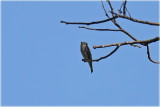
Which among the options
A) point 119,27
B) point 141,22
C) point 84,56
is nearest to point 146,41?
point 141,22

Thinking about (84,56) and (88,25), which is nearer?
(88,25)

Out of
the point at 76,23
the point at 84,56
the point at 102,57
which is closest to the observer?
the point at 76,23

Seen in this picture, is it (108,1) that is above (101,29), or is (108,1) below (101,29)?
above

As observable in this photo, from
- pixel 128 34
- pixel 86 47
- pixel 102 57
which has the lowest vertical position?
pixel 102 57

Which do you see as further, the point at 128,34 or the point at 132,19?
the point at 128,34

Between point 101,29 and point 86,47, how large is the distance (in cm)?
847

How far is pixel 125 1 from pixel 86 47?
8.35 metres

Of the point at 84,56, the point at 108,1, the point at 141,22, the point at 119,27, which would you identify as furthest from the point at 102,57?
the point at 84,56

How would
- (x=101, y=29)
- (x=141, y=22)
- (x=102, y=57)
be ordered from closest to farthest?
(x=141, y=22)
(x=101, y=29)
(x=102, y=57)

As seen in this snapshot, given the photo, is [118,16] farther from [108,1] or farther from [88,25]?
[108,1]

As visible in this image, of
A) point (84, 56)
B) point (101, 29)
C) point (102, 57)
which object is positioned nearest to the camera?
point (101, 29)

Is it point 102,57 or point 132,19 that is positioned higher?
point 132,19

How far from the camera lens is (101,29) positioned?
296cm

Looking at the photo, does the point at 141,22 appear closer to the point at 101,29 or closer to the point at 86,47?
the point at 101,29
